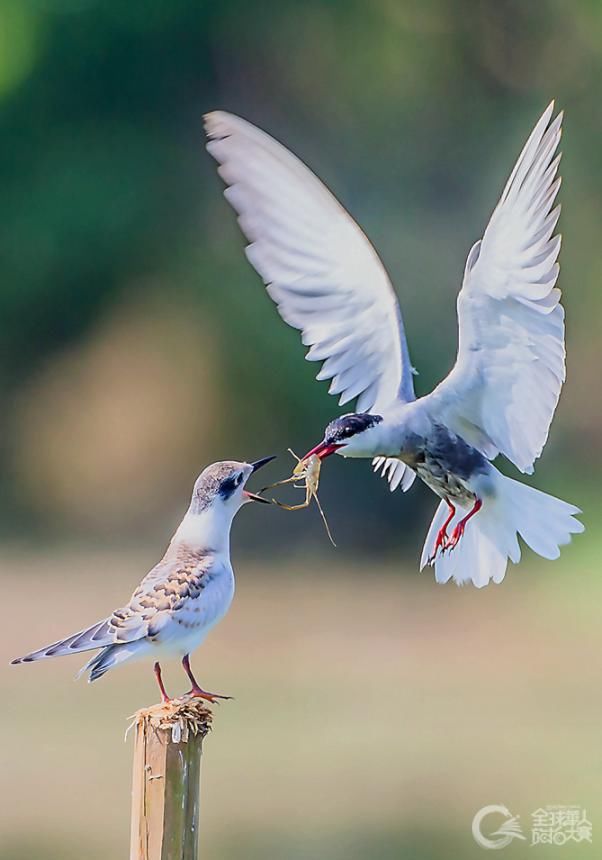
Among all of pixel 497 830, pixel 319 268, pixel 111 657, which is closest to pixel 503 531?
pixel 319 268

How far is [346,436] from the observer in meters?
1.61

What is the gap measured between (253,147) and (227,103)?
4491 millimetres

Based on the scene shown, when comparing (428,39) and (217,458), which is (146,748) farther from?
(428,39)

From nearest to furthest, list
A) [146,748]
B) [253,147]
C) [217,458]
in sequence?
1. [146,748]
2. [253,147]
3. [217,458]

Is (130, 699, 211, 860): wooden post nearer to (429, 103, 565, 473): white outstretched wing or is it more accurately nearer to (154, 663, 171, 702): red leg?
(154, 663, 171, 702): red leg

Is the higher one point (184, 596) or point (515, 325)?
point (515, 325)

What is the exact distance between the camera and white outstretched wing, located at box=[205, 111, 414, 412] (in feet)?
5.80

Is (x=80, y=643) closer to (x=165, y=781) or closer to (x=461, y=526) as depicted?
(x=165, y=781)

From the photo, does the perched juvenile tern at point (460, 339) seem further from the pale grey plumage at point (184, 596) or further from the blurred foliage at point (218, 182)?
the blurred foliage at point (218, 182)

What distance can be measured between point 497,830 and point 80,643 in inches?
115

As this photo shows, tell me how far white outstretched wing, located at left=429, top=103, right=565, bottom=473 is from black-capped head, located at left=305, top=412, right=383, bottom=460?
160 mm

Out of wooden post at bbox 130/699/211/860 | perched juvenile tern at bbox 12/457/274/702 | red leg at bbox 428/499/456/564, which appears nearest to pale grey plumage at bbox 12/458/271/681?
perched juvenile tern at bbox 12/457/274/702

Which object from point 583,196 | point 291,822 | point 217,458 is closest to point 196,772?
point 291,822

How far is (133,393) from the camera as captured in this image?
240 inches
